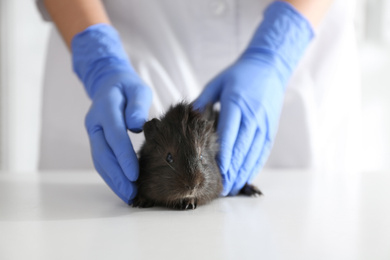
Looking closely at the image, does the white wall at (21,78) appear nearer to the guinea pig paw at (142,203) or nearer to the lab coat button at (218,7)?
the lab coat button at (218,7)

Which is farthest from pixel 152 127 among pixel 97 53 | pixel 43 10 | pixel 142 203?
pixel 43 10

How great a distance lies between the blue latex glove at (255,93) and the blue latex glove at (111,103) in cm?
34

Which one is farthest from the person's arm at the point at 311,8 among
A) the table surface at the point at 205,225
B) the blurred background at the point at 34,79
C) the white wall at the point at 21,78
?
the white wall at the point at 21,78

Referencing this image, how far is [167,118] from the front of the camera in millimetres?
1805

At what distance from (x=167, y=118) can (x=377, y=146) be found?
408cm

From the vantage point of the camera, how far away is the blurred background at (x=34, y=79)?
4848 mm

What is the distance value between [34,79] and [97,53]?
299cm

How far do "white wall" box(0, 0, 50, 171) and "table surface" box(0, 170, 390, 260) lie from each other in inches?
116

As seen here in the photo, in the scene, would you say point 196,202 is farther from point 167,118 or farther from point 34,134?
point 34,134

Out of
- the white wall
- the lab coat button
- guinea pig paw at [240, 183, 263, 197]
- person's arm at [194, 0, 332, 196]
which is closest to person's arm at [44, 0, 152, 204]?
person's arm at [194, 0, 332, 196]

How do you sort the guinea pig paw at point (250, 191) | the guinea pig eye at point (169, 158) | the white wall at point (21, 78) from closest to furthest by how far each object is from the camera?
the guinea pig eye at point (169, 158)
the guinea pig paw at point (250, 191)
the white wall at point (21, 78)

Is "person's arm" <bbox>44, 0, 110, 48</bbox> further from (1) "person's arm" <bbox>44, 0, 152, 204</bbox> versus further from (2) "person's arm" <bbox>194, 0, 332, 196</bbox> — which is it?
(2) "person's arm" <bbox>194, 0, 332, 196</bbox>

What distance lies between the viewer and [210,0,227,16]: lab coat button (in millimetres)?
2762

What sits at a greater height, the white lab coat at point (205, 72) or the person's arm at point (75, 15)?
the person's arm at point (75, 15)
